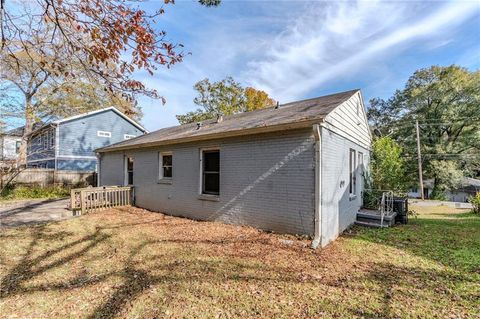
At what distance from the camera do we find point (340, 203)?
717cm

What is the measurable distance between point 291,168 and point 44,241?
20.5 ft

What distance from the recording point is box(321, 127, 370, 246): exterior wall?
19.8 ft

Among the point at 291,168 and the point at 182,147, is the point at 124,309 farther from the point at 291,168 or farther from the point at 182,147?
the point at 182,147

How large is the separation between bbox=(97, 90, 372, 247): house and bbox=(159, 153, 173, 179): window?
0.04 m

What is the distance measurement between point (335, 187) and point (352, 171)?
8.11 feet

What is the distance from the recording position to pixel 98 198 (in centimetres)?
1071

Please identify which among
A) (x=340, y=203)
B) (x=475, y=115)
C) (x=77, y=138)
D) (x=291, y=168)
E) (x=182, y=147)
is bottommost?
(x=340, y=203)

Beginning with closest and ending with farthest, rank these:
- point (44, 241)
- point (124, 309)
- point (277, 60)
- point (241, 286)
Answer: point (124, 309), point (241, 286), point (44, 241), point (277, 60)

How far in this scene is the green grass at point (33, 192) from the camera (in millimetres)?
15047

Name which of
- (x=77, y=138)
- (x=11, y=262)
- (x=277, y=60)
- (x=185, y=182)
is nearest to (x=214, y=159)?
(x=185, y=182)


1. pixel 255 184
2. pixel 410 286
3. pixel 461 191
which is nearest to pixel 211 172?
pixel 255 184

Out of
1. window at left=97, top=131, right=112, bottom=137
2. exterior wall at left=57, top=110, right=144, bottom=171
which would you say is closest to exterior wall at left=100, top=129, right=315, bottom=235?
exterior wall at left=57, top=110, right=144, bottom=171

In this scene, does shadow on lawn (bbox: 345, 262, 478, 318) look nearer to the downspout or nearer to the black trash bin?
the downspout

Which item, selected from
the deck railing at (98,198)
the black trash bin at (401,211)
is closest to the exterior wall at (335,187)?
the black trash bin at (401,211)
